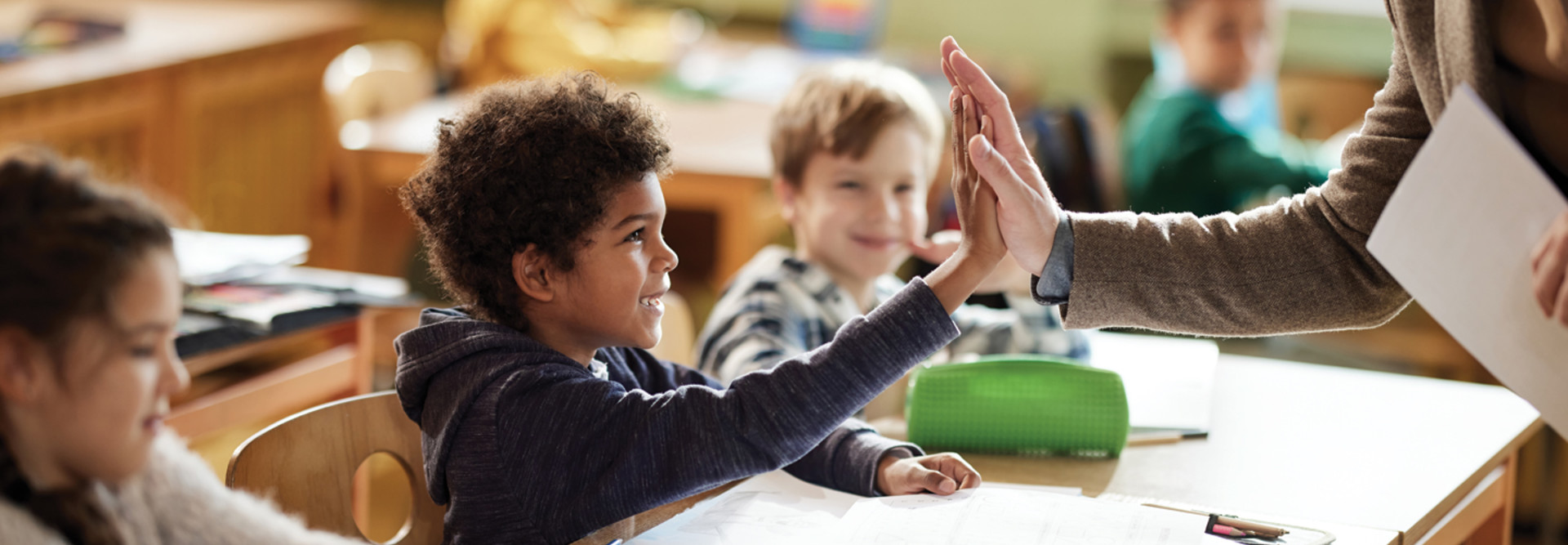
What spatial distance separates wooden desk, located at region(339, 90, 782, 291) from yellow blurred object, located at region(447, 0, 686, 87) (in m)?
0.23

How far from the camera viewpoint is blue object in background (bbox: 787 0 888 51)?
3885 mm

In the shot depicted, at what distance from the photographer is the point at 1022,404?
4.10 ft

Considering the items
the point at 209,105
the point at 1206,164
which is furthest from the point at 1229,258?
the point at 209,105

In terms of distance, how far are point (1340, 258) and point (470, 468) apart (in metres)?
0.70

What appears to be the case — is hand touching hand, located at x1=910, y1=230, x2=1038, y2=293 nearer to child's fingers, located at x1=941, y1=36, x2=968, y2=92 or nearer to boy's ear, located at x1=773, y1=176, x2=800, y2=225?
boy's ear, located at x1=773, y1=176, x2=800, y2=225

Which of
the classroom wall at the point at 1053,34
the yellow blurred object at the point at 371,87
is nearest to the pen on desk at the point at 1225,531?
the yellow blurred object at the point at 371,87

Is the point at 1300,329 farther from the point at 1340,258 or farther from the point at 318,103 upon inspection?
the point at 318,103

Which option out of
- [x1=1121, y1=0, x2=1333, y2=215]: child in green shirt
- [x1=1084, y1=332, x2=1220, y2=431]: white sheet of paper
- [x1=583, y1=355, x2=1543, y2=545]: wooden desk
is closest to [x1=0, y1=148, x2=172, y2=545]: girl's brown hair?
[x1=583, y1=355, x2=1543, y2=545]: wooden desk

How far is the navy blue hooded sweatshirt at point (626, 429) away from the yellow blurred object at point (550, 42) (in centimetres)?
209

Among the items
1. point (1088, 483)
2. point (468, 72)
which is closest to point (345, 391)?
point (1088, 483)

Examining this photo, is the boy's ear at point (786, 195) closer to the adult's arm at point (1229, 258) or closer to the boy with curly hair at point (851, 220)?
the boy with curly hair at point (851, 220)

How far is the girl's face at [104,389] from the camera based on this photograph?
0.69 m

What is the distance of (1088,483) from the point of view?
1183 millimetres

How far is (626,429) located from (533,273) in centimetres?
15
